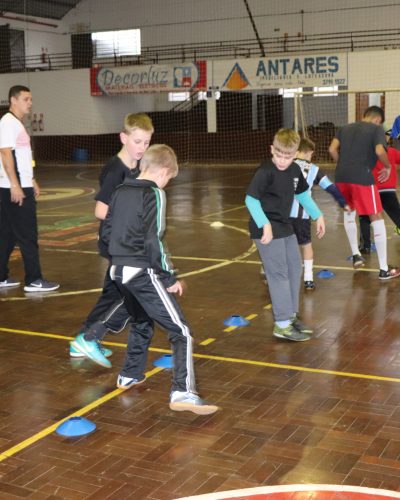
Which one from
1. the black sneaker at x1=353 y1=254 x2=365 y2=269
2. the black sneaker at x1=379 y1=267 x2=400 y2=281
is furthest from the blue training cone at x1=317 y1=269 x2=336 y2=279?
the black sneaker at x1=379 y1=267 x2=400 y2=281

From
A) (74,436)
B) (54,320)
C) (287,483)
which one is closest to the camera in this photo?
(287,483)

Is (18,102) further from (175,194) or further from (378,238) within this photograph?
(175,194)

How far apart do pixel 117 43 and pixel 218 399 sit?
35.4 metres

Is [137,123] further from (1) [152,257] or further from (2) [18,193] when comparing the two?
(2) [18,193]

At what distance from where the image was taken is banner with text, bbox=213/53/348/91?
1144 inches

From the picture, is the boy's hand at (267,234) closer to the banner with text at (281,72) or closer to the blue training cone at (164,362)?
the blue training cone at (164,362)

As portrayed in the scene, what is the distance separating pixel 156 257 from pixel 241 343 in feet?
6.82

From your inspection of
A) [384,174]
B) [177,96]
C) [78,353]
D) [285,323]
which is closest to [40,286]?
[78,353]

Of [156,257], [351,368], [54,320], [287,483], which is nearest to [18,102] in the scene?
[54,320]

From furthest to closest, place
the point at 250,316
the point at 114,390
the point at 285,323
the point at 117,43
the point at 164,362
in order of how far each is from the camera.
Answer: the point at 117,43 → the point at 250,316 → the point at 285,323 → the point at 164,362 → the point at 114,390

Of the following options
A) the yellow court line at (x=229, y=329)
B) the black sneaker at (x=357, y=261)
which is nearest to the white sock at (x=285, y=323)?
the yellow court line at (x=229, y=329)

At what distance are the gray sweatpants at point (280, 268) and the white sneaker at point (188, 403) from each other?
6.03 ft

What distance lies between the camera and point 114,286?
5613 mm

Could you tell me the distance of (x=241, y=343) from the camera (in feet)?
21.2
